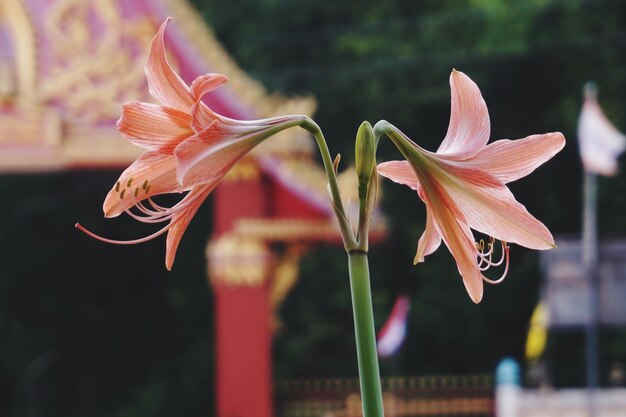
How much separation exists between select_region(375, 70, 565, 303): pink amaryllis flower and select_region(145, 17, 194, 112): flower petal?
12 centimetres

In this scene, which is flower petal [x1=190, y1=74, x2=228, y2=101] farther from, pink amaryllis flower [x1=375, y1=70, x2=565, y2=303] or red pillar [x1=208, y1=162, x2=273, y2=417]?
red pillar [x1=208, y1=162, x2=273, y2=417]

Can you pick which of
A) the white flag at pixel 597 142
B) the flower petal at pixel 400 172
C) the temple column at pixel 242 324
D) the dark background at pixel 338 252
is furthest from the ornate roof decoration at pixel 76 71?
the dark background at pixel 338 252

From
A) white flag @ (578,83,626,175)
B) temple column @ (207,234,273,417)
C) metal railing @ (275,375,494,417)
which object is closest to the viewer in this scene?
white flag @ (578,83,626,175)

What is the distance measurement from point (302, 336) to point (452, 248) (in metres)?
12.2

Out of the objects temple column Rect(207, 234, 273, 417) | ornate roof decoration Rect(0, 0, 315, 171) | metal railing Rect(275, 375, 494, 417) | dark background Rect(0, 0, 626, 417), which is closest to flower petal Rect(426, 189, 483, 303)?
ornate roof decoration Rect(0, 0, 315, 171)

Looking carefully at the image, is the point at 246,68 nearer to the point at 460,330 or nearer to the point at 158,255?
the point at 158,255

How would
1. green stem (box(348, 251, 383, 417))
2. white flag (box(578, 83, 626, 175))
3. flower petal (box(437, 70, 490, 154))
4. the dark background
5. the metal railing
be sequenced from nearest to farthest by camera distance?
green stem (box(348, 251, 383, 417)) < flower petal (box(437, 70, 490, 154)) < white flag (box(578, 83, 626, 175)) < the metal railing < the dark background

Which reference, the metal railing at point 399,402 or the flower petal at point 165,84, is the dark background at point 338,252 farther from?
the flower petal at point 165,84

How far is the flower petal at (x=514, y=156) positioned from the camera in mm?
659

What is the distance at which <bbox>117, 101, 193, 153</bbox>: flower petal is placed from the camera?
0.66 metres

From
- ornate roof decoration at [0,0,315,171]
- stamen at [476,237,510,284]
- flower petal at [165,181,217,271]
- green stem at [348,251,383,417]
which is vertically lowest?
green stem at [348,251,383,417]

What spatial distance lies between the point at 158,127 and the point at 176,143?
0.05 ft

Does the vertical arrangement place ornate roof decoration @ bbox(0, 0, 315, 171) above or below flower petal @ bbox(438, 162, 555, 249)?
above

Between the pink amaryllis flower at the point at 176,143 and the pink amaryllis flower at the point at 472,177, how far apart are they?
92mm
